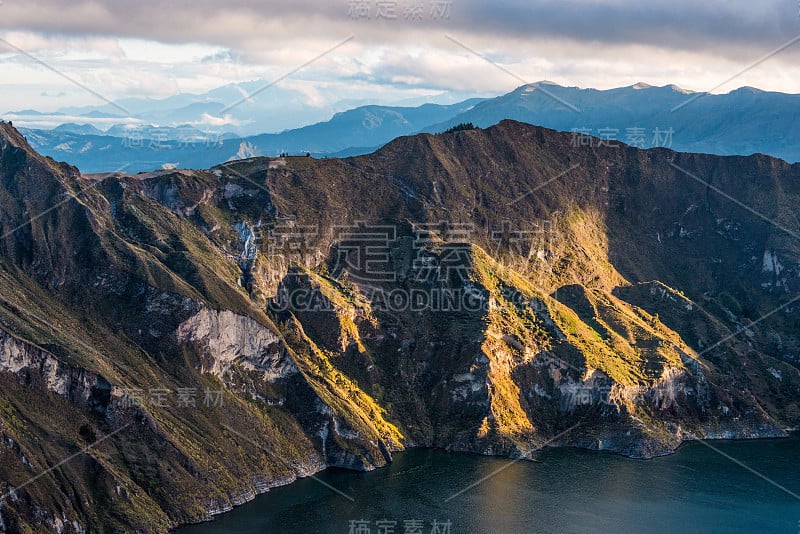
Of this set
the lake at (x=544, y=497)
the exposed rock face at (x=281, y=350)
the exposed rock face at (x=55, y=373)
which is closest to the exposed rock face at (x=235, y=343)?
the exposed rock face at (x=281, y=350)

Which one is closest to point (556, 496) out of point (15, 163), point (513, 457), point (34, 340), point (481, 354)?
point (513, 457)

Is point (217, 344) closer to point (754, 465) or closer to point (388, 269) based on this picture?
point (388, 269)

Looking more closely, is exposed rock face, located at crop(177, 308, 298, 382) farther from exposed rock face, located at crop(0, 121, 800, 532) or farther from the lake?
the lake

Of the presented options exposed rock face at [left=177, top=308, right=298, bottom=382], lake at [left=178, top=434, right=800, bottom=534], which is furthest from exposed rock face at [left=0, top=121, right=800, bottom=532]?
lake at [left=178, top=434, right=800, bottom=534]

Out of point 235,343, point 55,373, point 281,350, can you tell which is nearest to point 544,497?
point 281,350

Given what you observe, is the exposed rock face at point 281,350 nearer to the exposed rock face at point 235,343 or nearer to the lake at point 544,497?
the exposed rock face at point 235,343
